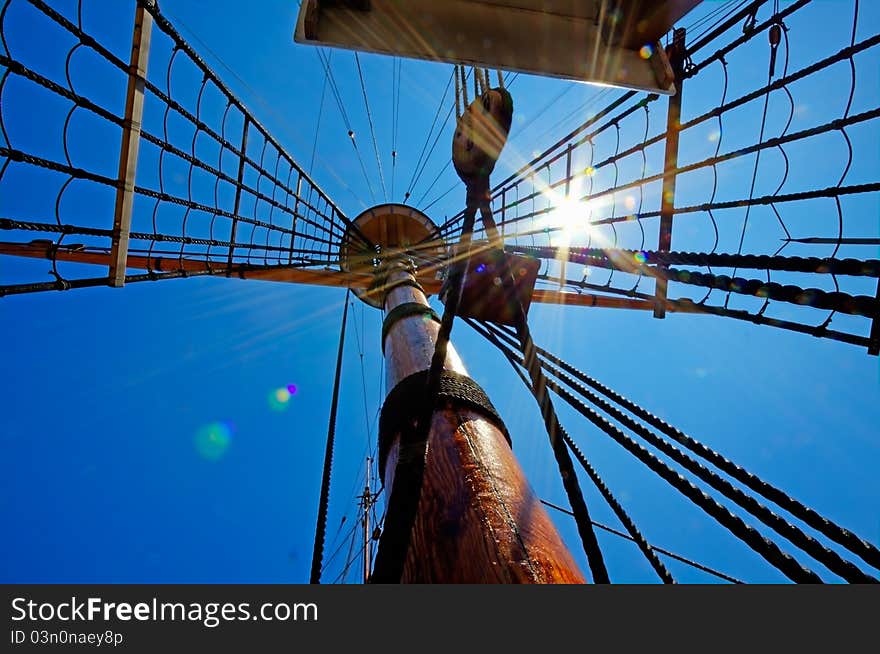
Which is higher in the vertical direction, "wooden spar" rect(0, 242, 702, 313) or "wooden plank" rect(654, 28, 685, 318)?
"wooden plank" rect(654, 28, 685, 318)

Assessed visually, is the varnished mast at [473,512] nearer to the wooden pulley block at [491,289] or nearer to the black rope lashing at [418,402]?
the black rope lashing at [418,402]

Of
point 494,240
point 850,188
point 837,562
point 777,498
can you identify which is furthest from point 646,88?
point 837,562

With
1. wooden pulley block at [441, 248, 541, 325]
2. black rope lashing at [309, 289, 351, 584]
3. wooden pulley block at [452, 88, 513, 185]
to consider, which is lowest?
black rope lashing at [309, 289, 351, 584]

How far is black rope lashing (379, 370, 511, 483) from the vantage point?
1772 millimetres

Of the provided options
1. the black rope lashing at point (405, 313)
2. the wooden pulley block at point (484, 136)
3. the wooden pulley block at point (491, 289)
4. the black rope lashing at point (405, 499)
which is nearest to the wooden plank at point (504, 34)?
the wooden pulley block at point (484, 136)

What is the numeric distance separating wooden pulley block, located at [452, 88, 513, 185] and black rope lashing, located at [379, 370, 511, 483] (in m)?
0.78

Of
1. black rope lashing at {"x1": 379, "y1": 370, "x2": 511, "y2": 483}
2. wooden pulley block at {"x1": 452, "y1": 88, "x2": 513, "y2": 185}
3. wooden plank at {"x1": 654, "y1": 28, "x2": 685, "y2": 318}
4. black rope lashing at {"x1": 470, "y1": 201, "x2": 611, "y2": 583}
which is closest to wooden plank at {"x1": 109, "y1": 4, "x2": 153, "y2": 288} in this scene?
black rope lashing at {"x1": 379, "y1": 370, "x2": 511, "y2": 483}

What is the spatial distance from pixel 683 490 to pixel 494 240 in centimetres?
102

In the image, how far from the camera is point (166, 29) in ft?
9.36

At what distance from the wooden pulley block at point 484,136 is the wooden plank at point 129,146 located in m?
1.63

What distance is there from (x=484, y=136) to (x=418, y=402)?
3.32ft

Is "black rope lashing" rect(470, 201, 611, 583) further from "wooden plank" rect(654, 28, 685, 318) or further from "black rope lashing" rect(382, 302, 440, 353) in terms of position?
"wooden plank" rect(654, 28, 685, 318)

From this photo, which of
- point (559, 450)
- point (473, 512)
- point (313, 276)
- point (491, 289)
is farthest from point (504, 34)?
point (313, 276)
